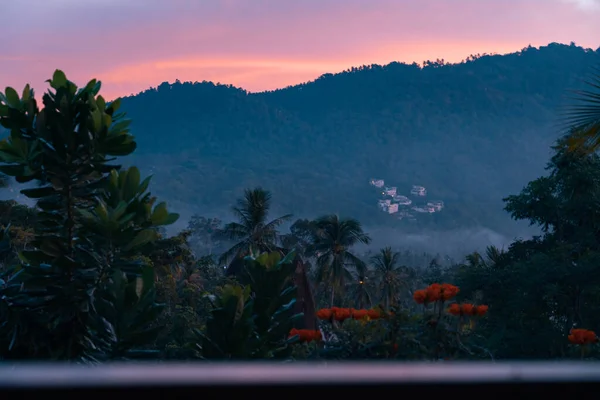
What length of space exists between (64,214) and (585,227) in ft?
58.8

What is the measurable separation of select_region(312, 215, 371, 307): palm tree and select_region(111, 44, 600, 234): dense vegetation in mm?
80324

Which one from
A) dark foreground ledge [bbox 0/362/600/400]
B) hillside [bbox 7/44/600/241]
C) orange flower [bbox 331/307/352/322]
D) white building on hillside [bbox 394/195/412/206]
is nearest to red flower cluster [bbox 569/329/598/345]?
orange flower [bbox 331/307/352/322]

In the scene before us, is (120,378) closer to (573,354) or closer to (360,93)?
(573,354)

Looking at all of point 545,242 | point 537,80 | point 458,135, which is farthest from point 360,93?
point 545,242

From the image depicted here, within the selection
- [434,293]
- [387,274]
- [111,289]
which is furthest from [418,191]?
[111,289]

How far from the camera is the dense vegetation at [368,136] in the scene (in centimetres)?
13362

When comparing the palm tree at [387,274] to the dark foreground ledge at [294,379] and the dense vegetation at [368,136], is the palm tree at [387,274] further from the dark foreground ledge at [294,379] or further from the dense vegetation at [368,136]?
the dense vegetation at [368,136]

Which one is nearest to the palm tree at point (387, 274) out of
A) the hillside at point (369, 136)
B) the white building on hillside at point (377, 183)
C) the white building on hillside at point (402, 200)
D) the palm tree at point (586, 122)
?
the palm tree at point (586, 122)

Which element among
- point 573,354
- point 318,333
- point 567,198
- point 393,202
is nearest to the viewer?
point 318,333

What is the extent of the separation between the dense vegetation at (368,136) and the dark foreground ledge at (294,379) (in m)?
121

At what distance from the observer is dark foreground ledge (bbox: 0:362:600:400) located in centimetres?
68

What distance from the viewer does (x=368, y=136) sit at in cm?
16275

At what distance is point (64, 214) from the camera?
3.97 m

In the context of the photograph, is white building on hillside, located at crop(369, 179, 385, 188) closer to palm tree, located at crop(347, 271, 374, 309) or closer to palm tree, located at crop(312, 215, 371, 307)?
palm tree, located at crop(347, 271, 374, 309)
